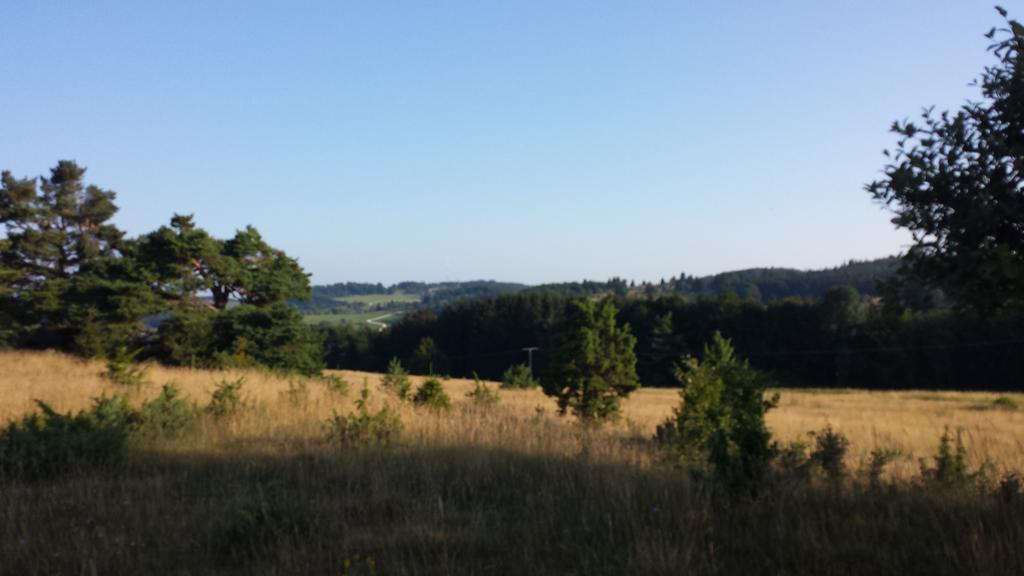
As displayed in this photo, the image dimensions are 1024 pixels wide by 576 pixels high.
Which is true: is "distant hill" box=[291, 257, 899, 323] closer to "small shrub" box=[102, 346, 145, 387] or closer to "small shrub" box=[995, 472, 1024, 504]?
"small shrub" box=[102, 346, 145, 387]

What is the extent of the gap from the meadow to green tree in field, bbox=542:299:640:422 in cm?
778

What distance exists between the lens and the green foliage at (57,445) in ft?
18.9

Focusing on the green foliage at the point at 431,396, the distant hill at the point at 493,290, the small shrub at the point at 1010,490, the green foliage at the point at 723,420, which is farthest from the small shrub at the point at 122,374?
the distant hill at the point at 493,290

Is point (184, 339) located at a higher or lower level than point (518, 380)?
higher

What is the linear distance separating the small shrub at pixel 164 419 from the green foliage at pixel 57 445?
512mm

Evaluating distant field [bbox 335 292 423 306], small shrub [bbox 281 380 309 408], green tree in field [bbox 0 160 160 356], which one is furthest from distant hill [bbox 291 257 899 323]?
small shrub [bbox 281 380 309 408]

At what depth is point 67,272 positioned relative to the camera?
3359 cm

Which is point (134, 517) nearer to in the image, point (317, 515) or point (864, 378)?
point (317, 515)

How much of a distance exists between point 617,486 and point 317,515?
83.6 inches

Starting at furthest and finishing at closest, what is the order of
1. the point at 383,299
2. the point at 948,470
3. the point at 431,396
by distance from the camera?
the point at 383,299, the point at 431,396, the point at 948,470

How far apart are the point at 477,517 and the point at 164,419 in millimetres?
4737

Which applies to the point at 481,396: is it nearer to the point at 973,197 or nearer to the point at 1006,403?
the point at 973,197

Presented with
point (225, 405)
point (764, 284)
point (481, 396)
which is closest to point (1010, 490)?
point (225, 405)

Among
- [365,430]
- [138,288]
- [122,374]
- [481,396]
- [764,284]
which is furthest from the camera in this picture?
[764,284]
